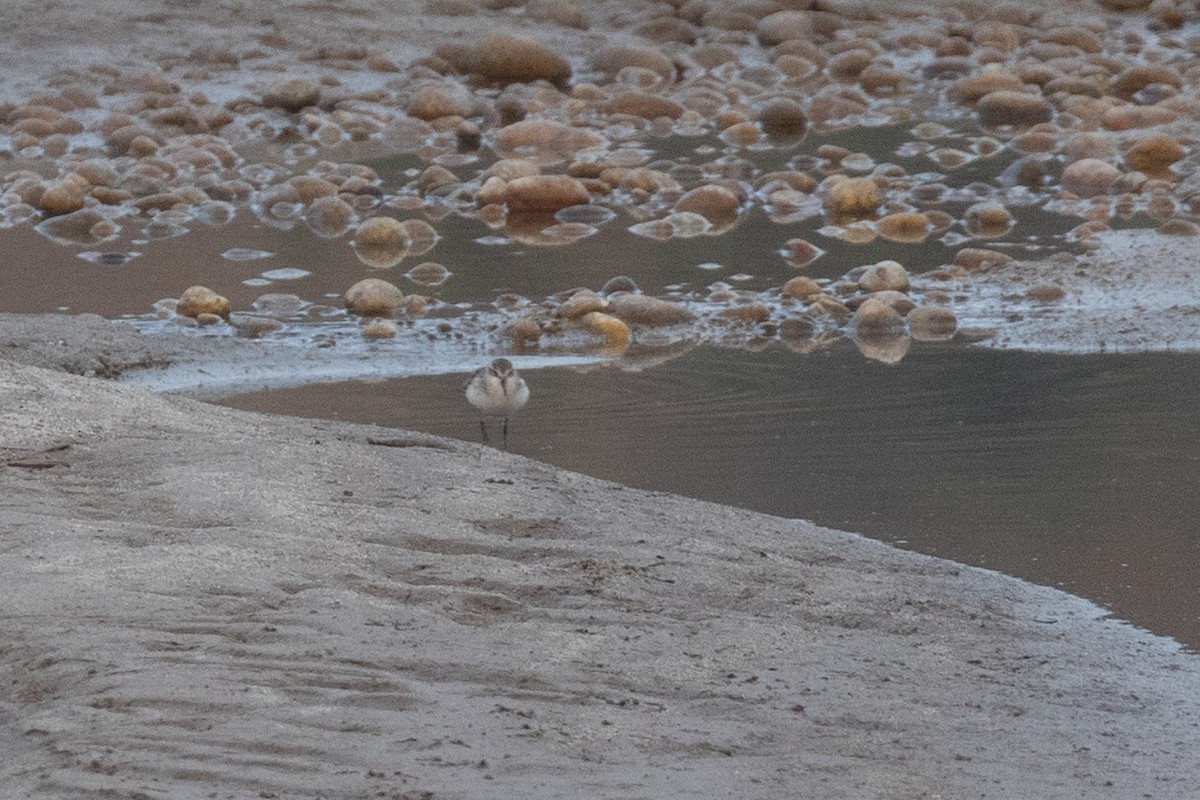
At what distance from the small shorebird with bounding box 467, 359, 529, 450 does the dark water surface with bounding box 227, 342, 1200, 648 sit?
0.18m

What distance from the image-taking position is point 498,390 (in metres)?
6.21

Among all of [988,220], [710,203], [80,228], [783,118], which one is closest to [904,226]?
[988,220]

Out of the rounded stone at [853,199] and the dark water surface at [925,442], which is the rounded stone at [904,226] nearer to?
the rounded stone at [853,199]

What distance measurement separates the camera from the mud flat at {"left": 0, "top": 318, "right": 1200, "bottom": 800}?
318 centimetres

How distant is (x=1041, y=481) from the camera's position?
586cm

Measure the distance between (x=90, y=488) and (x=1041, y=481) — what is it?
299 centimetres

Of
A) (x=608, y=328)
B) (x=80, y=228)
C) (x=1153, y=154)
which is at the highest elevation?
(x=1153, y=154)

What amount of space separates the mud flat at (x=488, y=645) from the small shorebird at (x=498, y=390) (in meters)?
0.92

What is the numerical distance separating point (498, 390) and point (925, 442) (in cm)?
149

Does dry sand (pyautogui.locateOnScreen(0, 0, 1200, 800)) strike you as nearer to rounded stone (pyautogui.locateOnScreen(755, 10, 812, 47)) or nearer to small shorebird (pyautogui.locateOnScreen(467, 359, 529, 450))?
small shorebird (pyautogui.locateOnScreen(467, 359, 529, 450))

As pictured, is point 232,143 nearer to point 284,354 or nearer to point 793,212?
point 793,212

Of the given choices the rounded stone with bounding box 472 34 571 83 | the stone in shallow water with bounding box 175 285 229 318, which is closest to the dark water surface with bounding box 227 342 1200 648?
the stone in shallow water with bounding box 175 285 229 318

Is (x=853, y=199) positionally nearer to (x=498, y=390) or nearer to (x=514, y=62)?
(x=498, y=390)

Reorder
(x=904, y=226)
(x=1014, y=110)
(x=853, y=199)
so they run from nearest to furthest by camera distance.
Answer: (x=904, y=226), (x=853, y=199), (x=1014, y=110)
